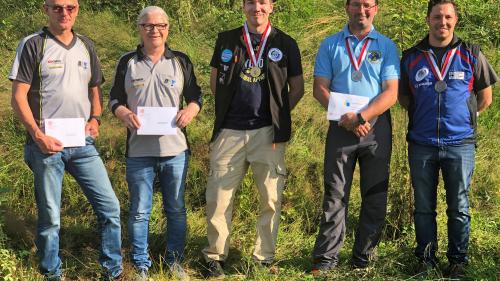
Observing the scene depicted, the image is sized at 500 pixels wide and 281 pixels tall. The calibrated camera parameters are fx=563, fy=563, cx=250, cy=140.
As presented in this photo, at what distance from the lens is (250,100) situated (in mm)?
4438

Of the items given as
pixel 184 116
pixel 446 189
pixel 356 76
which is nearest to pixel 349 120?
pixel 356 76

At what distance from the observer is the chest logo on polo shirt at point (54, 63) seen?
4.06 meters

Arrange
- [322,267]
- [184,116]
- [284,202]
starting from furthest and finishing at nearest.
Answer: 1. [284,202]
2. [322,267]
3. [184,116]

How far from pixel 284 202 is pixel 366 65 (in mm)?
2027

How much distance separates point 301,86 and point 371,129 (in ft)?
2.15

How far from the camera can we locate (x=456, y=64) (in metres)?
4.27

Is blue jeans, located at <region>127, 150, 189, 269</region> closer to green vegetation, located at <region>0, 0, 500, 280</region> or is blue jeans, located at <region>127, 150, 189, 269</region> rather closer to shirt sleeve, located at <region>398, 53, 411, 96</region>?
green vegetation, located at <region>0, 0, 500, 280</region>

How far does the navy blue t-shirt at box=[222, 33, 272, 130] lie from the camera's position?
444 centimetres

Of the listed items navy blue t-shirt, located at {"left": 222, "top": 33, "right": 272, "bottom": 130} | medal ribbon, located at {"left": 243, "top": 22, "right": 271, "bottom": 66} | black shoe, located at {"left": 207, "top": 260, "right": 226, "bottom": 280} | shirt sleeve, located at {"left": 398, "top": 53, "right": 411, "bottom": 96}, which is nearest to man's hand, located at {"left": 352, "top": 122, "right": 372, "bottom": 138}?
shirt sleeve, located at {"left": 398, "top": 53, "right": 411, "bottom": 96}

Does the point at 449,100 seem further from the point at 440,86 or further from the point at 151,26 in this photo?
the point at 151,26

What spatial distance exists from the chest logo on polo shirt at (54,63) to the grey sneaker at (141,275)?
1.71 metres

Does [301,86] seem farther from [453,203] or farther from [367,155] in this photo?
[453,203]

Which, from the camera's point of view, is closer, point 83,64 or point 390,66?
point 83,64

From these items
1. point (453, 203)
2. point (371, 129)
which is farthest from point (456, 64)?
point (453, 203)
